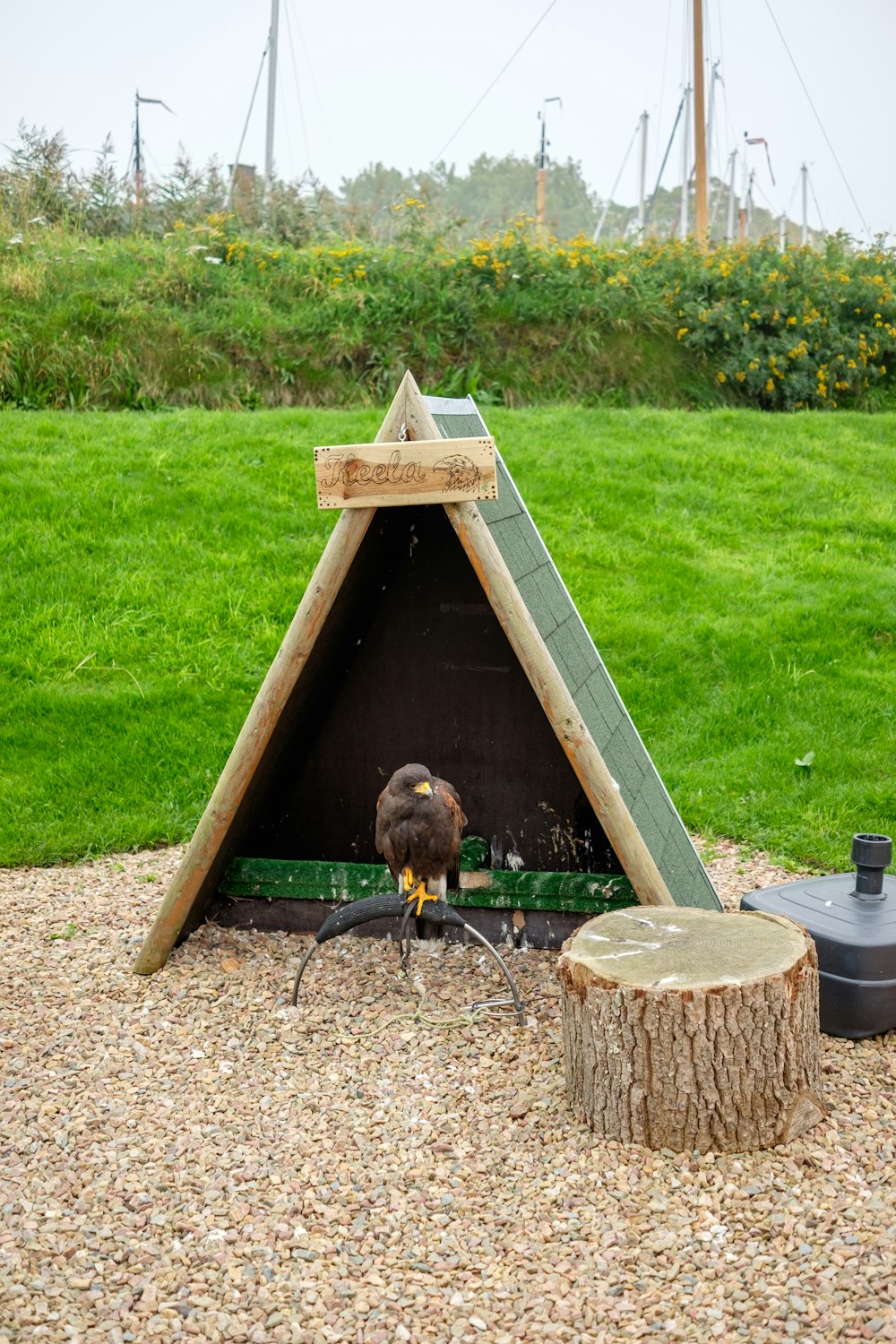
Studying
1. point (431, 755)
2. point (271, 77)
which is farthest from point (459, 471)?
point (271, 77)

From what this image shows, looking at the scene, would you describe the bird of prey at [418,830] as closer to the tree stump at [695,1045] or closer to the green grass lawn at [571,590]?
the tree stump at [695,1045]

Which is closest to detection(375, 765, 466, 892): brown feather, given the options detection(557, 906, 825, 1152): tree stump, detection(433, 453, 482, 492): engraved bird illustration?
detection(557, 906, 825, 1152): tree stump

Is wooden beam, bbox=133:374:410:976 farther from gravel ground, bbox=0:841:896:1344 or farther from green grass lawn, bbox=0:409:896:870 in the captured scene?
green grass lawn, bbox=0:409:896:870

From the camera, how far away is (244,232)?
1241cm

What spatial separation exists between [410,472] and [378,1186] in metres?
1.88

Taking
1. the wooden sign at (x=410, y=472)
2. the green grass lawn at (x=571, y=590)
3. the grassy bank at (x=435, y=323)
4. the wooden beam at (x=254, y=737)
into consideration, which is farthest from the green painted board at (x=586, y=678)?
the grassy bank at (x=435, y=323)

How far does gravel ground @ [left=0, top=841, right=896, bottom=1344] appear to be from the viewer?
7.73 feet

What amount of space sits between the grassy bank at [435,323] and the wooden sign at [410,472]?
7.14 metres

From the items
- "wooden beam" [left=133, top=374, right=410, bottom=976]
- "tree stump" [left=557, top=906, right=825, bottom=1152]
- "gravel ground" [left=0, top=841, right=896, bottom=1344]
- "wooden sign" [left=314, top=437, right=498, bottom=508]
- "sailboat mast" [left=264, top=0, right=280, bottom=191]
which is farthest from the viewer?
"sailboat mast" [left=264, top=0, right=280, bottom=191]

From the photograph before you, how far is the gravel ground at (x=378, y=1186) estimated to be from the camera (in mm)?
2355

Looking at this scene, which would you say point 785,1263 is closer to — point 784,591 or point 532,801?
point 532,801

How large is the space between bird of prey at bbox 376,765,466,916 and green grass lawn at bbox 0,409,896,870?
7.24 ft

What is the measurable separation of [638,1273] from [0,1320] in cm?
130

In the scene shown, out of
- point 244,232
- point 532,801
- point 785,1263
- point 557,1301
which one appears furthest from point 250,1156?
point 244,232
